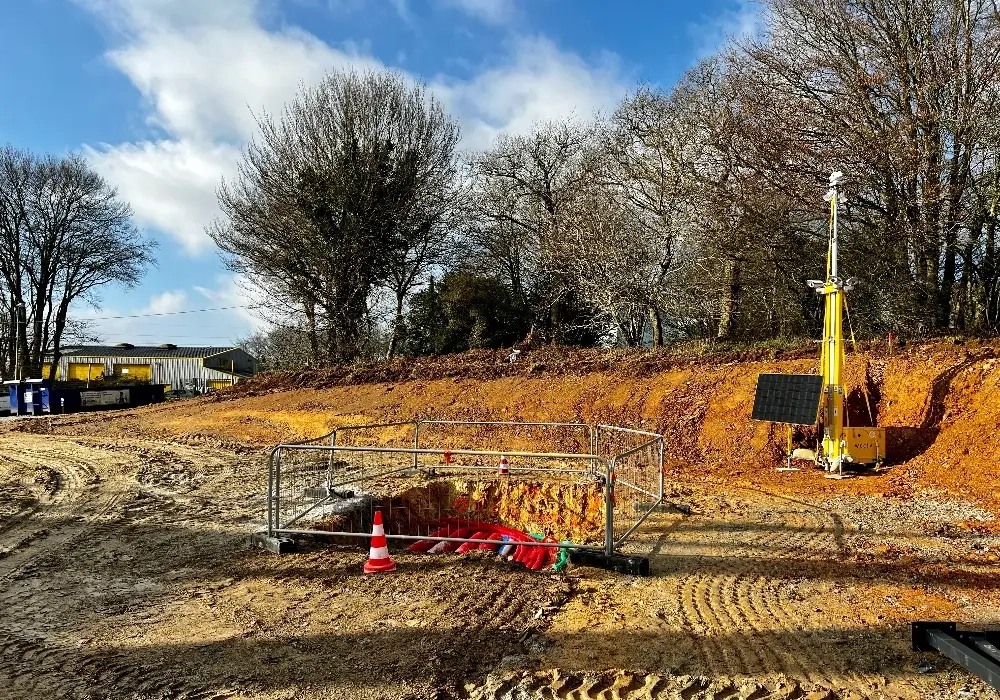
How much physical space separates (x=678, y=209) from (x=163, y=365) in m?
44.3

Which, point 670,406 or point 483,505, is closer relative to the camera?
point 483,505

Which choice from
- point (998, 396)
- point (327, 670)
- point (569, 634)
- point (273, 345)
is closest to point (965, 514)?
point (998, 396)

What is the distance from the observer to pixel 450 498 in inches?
423

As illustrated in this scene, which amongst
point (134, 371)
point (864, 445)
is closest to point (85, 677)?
point (864, 445)

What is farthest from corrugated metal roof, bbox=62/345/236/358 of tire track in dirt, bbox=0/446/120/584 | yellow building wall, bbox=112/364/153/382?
tire track in dirt, bbox=0/446/120/584

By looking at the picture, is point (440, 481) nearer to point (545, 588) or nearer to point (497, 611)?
point (545, 588)

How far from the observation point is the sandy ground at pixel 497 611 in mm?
4172

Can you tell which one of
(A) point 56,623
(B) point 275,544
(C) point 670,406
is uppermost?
(C) point 670,406

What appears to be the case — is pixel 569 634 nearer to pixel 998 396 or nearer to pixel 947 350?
pixel 998 396

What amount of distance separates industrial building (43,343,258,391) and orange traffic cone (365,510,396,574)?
1455 inches

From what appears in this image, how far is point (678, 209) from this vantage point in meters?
19.7

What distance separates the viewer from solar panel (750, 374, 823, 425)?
1109 centimetres

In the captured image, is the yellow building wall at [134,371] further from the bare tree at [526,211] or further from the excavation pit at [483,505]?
the excavation pit at [483,505]

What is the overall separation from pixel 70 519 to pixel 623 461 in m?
8.45
